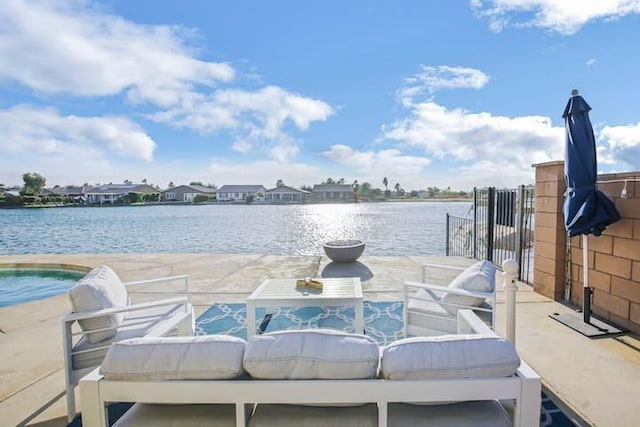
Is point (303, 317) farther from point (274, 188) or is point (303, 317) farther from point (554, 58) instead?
point (274, 188)

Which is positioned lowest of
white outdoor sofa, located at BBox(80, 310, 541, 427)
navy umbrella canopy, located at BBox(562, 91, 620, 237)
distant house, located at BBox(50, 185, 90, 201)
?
white outdoor sofa, located at BBox(80, 310, 541, 427)

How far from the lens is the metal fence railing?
5.02 metres

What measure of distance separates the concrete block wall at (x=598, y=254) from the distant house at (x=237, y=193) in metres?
49.8

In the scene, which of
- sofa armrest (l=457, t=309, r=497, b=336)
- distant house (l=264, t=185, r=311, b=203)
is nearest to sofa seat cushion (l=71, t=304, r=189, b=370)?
sofa armrest (l=457, t=309, r=497, b=336)

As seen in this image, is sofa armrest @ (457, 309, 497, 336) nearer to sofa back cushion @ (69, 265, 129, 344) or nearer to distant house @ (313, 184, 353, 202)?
sofa back cushion @ (69, 265, 129, 344)

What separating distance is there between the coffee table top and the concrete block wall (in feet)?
8.56

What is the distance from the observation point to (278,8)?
634cm

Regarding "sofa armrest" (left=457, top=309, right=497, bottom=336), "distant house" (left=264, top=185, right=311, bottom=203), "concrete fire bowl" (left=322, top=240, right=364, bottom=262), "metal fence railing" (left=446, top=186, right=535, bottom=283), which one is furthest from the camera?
"distant house" (left=264, top=185, right=311, bottom=203)

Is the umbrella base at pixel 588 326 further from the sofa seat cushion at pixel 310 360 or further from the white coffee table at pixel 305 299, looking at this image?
the sofa seat cushion at pixel 310 360

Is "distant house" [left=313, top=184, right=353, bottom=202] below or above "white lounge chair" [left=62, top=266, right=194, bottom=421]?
above

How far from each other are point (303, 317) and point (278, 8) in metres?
5.84

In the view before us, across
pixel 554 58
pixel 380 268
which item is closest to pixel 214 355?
pixel 380 268

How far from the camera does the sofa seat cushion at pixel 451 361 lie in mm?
1177

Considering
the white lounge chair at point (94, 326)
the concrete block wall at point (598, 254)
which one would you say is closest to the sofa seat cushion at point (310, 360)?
the white lounge chair at point (94, 326)
